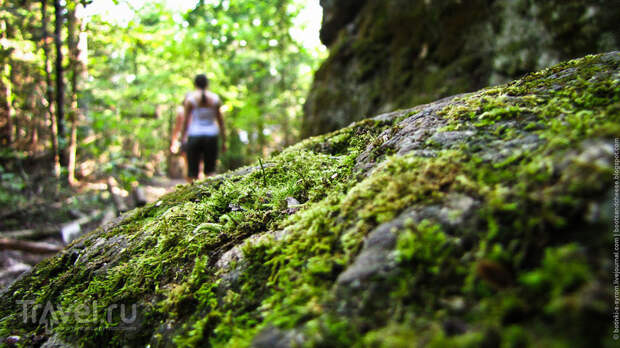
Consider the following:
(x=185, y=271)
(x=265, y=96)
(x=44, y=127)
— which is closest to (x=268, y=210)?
(x=185, y=271)

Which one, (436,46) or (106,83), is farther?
(106,83)

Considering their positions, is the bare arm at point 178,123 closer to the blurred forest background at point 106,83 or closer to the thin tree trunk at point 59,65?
the blurred forest background at point 106,83

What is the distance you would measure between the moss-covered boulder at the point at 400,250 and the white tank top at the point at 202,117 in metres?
4.95

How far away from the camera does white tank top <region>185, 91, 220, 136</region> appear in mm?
6684

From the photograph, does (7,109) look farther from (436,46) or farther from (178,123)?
(436,46)

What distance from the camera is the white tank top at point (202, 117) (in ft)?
21.9

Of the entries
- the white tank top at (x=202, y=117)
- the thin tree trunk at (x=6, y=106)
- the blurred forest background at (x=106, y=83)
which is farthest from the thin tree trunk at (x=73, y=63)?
the white tank top at (x=202, y=117)

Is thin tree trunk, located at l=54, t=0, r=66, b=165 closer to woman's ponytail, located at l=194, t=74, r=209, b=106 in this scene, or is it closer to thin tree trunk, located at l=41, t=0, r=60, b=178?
thin tree trunk, located at l=41, t=0, r=60, b=178

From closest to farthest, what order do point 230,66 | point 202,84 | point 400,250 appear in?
point 400,250, point 202,84, point 230,66

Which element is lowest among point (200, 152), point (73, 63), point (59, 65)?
point (200, 152)

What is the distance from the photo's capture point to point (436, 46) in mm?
5938

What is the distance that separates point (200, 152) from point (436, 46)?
548 cm

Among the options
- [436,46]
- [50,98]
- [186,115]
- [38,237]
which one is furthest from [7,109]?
[436,46]

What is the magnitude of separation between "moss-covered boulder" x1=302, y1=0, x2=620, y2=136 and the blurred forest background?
2.92 meters
